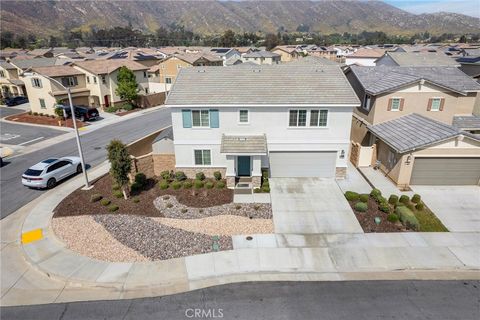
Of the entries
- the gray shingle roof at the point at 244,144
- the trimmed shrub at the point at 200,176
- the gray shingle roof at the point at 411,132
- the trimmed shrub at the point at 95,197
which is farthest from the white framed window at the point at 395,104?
the trimmed shrub at the point at 95,197

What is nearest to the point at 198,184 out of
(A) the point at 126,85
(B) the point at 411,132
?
(B) the point at 411,132

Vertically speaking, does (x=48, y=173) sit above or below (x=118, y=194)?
above

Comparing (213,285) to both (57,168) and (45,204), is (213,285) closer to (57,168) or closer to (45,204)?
(45,204)

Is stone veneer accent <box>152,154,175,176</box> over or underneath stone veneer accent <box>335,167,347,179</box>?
over

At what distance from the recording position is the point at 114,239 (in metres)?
15.9

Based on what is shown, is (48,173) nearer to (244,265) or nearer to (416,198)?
(244,265)

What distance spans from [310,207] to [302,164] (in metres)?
4.62

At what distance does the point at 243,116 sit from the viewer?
70.3 feet

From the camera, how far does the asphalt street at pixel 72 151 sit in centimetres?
2075

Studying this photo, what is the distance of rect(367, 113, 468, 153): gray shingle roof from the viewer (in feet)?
66.1

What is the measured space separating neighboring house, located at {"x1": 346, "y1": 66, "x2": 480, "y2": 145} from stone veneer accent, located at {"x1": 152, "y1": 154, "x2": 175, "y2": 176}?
17317 millimetres

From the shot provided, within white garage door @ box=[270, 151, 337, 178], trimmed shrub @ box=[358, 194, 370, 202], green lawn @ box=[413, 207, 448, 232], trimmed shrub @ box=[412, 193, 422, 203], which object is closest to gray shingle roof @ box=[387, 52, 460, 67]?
white garage door @ box=[270, 151, 337, 178]

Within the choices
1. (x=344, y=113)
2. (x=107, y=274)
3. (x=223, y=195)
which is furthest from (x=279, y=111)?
(x=107, y=274)

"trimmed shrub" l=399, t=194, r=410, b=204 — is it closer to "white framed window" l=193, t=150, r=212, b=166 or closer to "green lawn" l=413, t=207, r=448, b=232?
"green lawn" l=413, t=207, r=448, b=232
